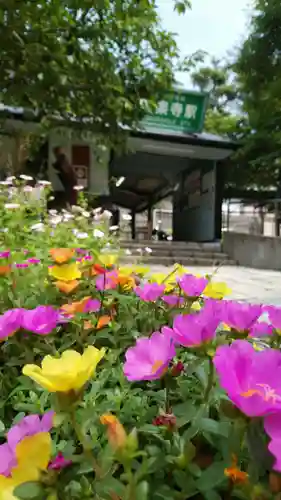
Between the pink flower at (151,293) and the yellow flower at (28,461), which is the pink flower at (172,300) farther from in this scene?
the yellow flower at (28,461)

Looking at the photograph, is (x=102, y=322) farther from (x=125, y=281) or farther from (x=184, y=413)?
(x=184, y=413)

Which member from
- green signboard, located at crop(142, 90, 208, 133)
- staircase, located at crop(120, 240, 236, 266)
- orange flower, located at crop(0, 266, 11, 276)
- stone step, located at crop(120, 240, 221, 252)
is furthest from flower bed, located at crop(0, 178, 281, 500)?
green signboard, located at crop(142, 90, 208, 133)

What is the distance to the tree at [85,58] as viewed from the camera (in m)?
3.21

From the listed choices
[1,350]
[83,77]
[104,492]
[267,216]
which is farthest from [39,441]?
[267,216]

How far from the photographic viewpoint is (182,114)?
31.2 ft

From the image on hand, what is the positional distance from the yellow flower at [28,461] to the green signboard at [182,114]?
9.08m

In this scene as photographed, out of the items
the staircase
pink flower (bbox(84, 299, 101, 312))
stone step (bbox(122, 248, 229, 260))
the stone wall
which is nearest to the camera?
pink flower (bbox(84, 299, 101, 312))

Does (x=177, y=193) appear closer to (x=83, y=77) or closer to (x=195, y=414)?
(x=83, y=77)

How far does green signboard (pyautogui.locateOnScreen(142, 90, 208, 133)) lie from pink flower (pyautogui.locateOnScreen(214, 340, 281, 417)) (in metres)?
9.04

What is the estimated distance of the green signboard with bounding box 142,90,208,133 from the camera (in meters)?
9.22

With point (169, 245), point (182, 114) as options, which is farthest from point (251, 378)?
point (182, 114)

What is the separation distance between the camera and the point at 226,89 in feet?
52.4

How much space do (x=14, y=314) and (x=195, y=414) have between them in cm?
29

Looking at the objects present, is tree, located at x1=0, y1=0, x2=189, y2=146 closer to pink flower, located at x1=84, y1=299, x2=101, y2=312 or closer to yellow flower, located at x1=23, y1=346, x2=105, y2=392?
pink flower, located at x1=84, y1=299, x2=101, y2=312
